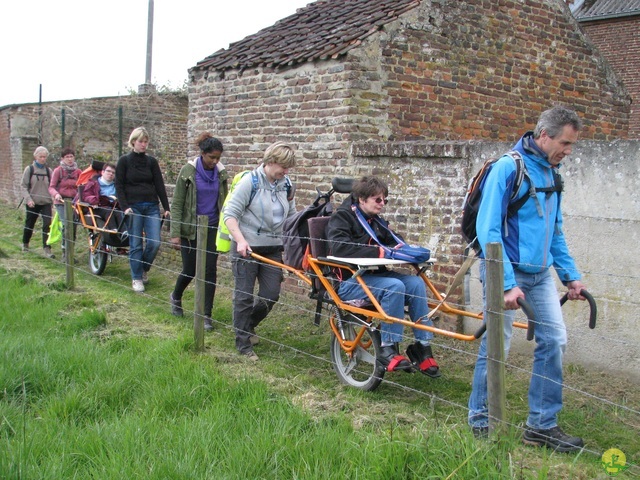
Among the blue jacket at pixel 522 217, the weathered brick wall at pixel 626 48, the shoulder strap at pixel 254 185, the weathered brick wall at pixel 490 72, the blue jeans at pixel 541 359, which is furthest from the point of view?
the weathered brick wall at pixel 626 48

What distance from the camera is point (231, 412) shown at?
15.3 ft

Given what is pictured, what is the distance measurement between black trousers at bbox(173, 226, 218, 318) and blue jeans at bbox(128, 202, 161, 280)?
Answer: 1.54m

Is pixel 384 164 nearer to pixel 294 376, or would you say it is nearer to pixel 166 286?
pixel 294 376

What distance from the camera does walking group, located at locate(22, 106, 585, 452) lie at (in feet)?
14.1

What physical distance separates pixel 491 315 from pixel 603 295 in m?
2.65

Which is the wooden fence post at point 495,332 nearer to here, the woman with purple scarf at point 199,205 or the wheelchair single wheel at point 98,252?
the woman with purple scarf at point 199,205

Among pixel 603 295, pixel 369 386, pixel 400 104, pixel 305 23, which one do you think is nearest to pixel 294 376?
pixel 369 386

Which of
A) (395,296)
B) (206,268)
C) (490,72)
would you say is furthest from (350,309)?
(490,72)

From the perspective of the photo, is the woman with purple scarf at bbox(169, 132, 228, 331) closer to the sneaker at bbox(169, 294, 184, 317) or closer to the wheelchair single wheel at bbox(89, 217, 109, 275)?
the sneaker at bbox(169, 294, 184, 317)

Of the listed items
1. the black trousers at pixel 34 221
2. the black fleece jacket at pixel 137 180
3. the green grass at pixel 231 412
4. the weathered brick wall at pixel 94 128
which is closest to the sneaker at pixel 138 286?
the black fleece jacket at pixel 137 180

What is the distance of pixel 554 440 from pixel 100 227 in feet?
26.5

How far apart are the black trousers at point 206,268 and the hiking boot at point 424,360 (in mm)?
3022

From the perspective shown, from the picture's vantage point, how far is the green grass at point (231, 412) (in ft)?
12.3

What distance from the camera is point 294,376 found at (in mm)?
5953
